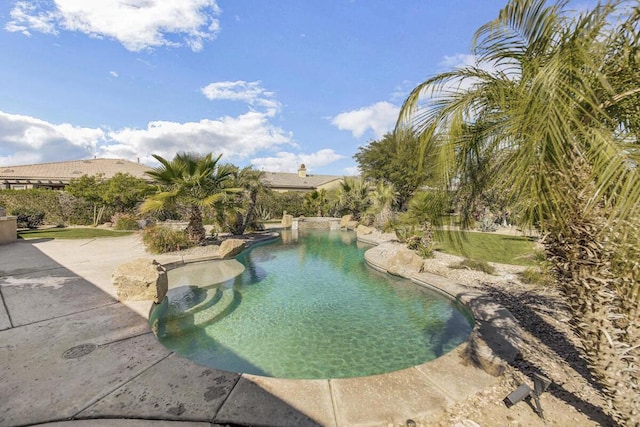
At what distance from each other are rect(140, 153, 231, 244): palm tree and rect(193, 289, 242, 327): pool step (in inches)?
208

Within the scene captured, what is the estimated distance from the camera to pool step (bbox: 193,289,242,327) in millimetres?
5527

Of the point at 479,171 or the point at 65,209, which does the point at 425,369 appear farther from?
the point at 65,209

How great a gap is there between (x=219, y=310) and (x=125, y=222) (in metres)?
14.7

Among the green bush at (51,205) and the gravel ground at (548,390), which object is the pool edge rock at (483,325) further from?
the green bush at (51,205)

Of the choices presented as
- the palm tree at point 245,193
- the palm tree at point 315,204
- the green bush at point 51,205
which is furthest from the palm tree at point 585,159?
the palm tree at point 315,204

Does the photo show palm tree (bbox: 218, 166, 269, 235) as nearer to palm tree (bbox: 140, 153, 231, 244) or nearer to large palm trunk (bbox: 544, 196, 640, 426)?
palm tree (bbox: 140, 153, 231, 244)

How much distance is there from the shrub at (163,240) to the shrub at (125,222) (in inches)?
309

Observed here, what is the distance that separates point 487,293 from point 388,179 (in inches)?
796

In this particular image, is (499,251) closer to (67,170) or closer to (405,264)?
(405,264)

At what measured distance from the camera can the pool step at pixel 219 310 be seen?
553 cm

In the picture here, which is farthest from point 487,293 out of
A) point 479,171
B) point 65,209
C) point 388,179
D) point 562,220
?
point 65,209

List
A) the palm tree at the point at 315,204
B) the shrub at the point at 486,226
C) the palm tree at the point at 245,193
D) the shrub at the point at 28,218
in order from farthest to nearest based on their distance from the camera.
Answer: the palm tree at the point at 315,204, the shrub at the point at 486,226, the palm tree at the point at 245,193, the shrub at the point at 28,218

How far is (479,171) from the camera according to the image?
310 cm

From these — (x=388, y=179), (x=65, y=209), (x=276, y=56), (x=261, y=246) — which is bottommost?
(x=261, y=246)
